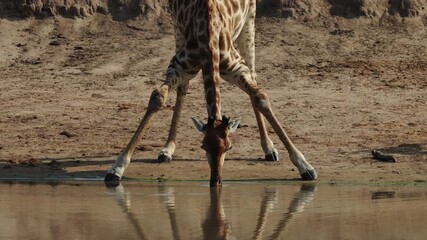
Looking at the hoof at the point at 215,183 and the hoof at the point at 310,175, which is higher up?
the hoof at the point at 215,183

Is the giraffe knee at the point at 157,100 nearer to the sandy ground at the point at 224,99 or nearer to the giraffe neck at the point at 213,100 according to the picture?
the giraffe neck at the point at 213,100

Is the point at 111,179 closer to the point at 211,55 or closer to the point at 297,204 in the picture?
the point at 211,55

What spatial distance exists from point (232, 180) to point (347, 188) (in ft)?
4.00

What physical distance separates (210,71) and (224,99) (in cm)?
408

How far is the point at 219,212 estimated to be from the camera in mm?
8719

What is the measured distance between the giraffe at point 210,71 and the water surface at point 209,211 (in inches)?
20.5

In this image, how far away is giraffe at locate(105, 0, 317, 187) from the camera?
10.9m

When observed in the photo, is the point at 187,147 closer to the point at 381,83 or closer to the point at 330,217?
the point at 381,83

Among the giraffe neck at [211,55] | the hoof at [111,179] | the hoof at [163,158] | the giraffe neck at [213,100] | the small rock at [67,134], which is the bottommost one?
the small rock at [67,134]

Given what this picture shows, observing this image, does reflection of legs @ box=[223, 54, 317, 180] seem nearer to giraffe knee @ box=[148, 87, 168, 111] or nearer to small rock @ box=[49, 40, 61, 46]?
giraffe knee @ box=[148, 87, 168, 111]

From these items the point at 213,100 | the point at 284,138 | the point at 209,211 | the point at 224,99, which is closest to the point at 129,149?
the point at 213,100

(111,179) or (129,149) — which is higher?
(129,149)

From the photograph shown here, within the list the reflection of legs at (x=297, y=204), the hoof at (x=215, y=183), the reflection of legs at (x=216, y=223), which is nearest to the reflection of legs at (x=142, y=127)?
the hoof at (x=215, y=183)

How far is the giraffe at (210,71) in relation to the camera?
10883mm
